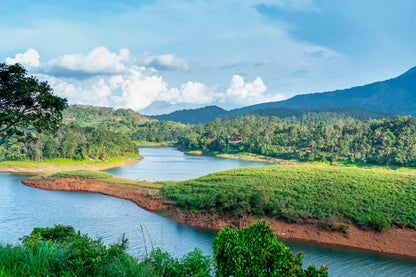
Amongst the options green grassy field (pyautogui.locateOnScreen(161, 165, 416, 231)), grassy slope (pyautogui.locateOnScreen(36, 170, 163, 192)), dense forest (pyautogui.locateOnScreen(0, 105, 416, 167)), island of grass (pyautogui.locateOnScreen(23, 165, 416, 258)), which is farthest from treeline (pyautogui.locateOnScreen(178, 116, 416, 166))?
grassy slope (pyautogui.locateOnScreen(36, 170, 163, 192))

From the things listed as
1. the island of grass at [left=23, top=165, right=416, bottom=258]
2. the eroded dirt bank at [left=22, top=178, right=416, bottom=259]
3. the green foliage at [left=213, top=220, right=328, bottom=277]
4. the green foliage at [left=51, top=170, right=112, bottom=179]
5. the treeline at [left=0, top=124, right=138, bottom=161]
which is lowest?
the eroded dirt bank at [left=22, top=178, right=416, bottom=259]

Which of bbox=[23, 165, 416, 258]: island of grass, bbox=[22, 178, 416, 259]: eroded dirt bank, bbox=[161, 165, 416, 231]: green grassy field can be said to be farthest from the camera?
bbox=[161, 165, 416, 231]: green grassy field

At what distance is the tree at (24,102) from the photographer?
14609 millimetres

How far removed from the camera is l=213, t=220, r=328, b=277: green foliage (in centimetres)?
922

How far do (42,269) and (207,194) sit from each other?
27.3m

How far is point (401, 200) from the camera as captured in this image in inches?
1126

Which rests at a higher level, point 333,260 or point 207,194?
point 207,194

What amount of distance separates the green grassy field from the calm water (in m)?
3.70

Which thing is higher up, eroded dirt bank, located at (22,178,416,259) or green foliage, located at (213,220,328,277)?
green foliage, located at (213,220,328,277)

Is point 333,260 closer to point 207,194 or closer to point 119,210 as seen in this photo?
point 207,194

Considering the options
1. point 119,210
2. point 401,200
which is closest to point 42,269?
point 119,210

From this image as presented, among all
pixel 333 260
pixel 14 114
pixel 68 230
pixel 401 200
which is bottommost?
pixel 333 260

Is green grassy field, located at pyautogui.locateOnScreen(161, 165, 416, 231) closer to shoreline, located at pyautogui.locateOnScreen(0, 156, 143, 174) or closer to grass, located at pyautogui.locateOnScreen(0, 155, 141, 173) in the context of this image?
shoreline, located at pyautogui.locateOnScreen(0, 156, 143, 174)

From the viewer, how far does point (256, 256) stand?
929 centimetres
